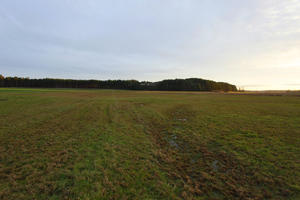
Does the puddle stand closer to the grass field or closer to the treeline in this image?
the grass field

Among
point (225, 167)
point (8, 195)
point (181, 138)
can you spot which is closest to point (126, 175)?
point (8, 195)

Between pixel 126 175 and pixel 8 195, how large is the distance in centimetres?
386

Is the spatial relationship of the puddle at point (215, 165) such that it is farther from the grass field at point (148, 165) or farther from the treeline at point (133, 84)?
the treeline at point (133, 84)

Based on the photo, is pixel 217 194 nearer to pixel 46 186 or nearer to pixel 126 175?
pixel 126 175

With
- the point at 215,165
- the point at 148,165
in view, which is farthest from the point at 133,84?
the point at 215,165

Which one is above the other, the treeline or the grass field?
the treeline

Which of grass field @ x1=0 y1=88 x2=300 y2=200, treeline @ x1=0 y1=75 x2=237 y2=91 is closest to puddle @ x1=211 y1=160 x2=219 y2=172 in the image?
grass field @ x1=0 y1=88 x2=300 y2=200

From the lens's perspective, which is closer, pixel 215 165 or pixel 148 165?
pixel 148 165

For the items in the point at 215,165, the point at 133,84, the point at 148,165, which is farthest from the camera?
the point at 133,84

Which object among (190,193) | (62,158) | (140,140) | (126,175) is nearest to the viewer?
(190,193)

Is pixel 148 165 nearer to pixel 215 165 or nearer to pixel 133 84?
pixel 215 165

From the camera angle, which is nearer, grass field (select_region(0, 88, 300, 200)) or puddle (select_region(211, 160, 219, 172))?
grass field (select_region(0, 88, 300, 200))

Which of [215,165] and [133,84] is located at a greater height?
[133,84]

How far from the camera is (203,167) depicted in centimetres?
560
